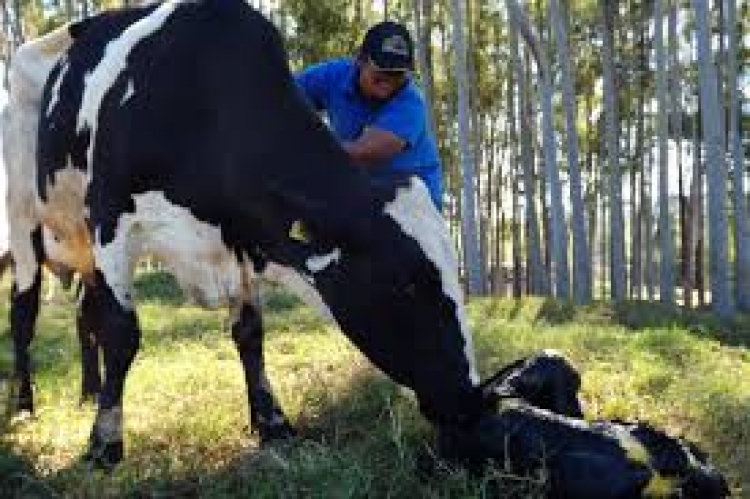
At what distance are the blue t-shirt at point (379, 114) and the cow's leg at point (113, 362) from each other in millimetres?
1144

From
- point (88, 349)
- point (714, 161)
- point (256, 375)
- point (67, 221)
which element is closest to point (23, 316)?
point (88, 349)

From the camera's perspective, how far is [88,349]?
589cm

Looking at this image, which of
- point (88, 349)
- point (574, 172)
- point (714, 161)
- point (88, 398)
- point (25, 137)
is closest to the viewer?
point (25, 137)

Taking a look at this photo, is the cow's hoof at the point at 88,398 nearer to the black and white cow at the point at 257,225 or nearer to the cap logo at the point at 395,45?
the black and white cow at the point at 257,225

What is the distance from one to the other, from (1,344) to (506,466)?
5.45 metres

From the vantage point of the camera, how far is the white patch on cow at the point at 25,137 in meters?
5.50

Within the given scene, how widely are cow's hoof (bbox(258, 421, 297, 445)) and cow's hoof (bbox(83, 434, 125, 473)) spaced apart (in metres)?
0.53

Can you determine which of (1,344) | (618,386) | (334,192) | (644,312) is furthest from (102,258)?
(644,312)

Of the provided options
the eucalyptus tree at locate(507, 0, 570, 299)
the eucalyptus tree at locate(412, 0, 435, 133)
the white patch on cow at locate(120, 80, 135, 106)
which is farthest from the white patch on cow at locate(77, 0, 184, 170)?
the eucalyptus tree at locate(412, 0, 435, 133)

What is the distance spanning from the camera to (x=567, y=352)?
6.52 metres

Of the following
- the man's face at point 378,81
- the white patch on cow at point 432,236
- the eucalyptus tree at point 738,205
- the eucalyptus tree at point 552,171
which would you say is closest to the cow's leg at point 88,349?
the man's face at point 378,81

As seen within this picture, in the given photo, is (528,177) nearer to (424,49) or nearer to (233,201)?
(424,49)

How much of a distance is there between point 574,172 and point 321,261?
39.9 ft

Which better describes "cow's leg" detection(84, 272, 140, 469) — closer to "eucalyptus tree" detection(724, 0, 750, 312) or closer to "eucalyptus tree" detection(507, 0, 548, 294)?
"eucalyptus tree" detection(724, 0, 750, 312)
